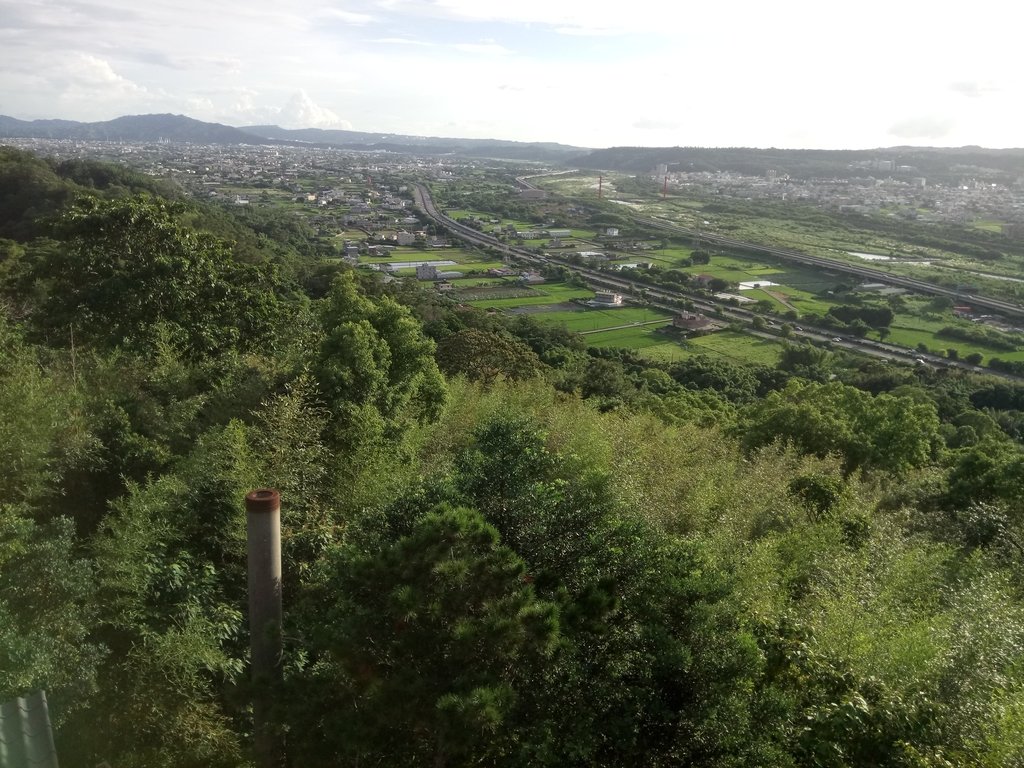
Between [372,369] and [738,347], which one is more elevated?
[372,369]

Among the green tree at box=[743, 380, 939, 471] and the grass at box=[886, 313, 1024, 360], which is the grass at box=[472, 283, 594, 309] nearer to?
the grass at box=[886, 313, 1024, 360]

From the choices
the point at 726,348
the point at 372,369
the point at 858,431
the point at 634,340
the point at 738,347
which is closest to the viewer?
the point at 372,369

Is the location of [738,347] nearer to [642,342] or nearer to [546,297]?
[642,342]

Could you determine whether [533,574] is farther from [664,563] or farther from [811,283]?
[811,283]

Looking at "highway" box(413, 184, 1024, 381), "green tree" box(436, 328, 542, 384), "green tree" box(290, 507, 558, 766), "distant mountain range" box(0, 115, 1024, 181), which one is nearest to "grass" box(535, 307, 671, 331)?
"highway" box(413, 184, 1024, 381)

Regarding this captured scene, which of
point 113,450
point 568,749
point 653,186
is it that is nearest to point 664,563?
point 568,749

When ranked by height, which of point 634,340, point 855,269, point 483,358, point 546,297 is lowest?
point 634,340

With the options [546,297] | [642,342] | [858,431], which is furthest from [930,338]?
[858,431]
